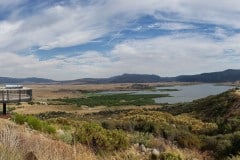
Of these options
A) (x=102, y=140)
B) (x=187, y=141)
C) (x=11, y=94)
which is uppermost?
(x=11, y=94)

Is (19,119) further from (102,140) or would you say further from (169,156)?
(169,156)

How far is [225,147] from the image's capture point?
569 inches

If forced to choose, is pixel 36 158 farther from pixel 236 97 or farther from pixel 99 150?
pixel 236 97

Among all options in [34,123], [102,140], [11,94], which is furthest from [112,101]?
[102,140]

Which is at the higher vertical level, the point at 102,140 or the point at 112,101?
the point at 102,140

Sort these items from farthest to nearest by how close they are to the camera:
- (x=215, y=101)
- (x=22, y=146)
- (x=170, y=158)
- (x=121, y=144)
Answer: (x=215, y=101) < (x=121, y=144) < (x=170, y=158) < (x=22, y=146)

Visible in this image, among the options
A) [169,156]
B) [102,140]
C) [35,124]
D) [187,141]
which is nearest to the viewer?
[169,156]

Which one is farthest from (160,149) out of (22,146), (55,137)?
(22,146)

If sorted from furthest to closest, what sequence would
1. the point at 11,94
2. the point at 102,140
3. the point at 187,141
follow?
the point at 11,94 < the point at 187,141 < the point at 102,140

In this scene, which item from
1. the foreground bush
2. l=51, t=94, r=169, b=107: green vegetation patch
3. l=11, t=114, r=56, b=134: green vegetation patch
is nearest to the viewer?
the foreground bush

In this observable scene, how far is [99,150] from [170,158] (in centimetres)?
218

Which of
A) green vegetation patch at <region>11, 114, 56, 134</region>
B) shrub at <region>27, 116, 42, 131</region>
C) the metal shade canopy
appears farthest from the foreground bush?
the metal shade canopy

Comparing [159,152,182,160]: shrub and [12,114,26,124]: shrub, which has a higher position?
[12,114,26,124]: shrub

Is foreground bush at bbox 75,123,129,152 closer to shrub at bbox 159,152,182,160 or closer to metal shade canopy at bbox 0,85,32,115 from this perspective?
shrub at bbox 159,152,182,160
